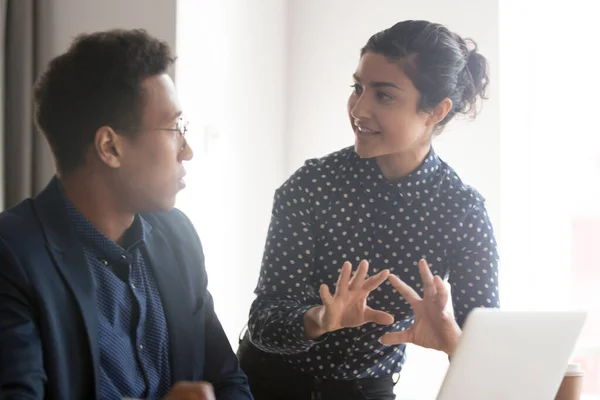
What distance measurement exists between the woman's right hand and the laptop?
330 mm

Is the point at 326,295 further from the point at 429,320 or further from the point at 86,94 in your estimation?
the point at 86,94

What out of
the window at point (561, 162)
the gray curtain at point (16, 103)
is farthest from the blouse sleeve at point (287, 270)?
the window at point (561, 162)

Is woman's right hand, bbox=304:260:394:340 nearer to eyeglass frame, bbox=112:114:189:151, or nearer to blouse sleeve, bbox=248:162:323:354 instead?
blouse sleeve, bbox=248:162:323:354

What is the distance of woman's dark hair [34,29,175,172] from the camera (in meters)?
1.48

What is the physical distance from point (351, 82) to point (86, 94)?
1.89 m

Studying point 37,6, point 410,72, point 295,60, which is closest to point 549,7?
point 295,60

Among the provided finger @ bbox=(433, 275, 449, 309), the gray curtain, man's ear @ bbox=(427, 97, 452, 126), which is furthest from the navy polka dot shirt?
the gray curtain

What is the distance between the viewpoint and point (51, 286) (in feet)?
4.49

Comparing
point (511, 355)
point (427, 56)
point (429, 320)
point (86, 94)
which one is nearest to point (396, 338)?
point (429, 320)

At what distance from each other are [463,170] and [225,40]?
0.98 meters

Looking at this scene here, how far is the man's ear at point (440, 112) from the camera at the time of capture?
1.94 meters

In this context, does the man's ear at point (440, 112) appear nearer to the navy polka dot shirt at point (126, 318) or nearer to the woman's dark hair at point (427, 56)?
the woman's dark hair at point (427, 56)

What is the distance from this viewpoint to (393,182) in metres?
1.95

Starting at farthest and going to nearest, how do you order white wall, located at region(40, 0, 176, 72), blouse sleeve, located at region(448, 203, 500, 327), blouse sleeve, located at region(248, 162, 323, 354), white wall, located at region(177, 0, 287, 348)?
white wall, located at region(177, 0, 287, 348) → white wall, located at region(40, 0, 176, 72) → blouse sleeve, located at region(448, 203, 500, 327) → blouse sleeve, located at region(248, 162, 323, 354)
